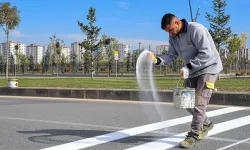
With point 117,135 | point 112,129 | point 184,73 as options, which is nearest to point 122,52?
point 112,129

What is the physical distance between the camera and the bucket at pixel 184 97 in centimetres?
424

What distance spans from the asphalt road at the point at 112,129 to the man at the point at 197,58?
1.22 feet

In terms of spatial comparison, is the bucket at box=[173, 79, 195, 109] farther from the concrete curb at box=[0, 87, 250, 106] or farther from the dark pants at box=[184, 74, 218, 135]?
the concrete curb at box=[0, 87, 250, 106]

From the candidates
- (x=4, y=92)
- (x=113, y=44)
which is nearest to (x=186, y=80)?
(x=4, y=92)

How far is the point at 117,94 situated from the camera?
11.1 meters

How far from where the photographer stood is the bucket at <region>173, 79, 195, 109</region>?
424cm

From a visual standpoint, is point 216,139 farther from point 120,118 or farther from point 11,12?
point 11,12

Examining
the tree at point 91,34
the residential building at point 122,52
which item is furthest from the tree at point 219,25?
the residential building at point 122,52

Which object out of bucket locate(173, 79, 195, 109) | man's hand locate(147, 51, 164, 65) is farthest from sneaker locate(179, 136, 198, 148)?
man's hand locate(147, 51, 164, 65)

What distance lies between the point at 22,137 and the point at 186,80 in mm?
2812

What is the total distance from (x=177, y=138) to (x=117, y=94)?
6.10m

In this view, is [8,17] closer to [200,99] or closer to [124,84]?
[124,84]

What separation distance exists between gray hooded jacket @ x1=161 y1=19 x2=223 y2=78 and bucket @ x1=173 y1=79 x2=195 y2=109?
328 millimetres

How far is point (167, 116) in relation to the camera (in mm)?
7391
